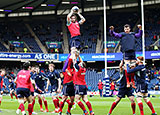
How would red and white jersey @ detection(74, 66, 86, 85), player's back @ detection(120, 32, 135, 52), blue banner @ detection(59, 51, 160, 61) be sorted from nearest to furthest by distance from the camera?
1. player's back @ detection(120, 32, 135, 52)
2. red and white jersey @ detection(74, 66, 86, 85)
3. blue banner @ detection(59, 51, 160, 61)

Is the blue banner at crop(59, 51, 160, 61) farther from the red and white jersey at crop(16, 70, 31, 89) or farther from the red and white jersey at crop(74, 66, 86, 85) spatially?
the red and white jersey at crop(16, 70, 31, 89)

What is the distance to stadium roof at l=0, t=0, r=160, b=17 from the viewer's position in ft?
147

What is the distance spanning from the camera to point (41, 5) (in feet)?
155

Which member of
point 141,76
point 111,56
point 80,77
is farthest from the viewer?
point 111,56

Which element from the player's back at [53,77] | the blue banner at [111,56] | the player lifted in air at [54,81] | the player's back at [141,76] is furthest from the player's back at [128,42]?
the blue banner at [111,56]

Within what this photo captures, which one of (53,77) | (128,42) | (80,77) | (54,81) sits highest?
(128,42)

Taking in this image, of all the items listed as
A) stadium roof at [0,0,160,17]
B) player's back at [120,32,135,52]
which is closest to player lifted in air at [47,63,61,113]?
player's back at [120,32,135,52]

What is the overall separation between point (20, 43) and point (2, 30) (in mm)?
5734

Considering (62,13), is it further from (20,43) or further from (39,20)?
(20,43)

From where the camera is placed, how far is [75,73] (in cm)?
1073

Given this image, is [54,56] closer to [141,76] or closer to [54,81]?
[54,81]

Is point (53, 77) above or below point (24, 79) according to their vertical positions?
below

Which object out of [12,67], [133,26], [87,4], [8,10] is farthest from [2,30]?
[133,26]

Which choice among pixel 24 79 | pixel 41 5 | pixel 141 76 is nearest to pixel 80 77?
pixel 24 79
